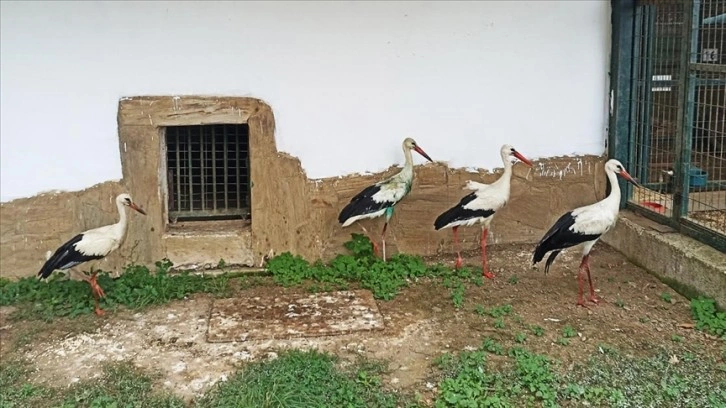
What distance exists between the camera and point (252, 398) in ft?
13.3

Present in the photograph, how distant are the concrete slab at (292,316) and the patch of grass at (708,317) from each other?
2.06 meters

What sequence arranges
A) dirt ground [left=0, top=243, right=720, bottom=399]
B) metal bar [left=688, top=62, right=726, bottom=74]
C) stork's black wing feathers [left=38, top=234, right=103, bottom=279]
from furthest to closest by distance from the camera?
stork's black wing feathers [left=38, top=234, right=103, bottom=279] → metal bar [left=688, top=62, right=726, bottom=74] → dirt ground [left=0, top=243, right=720, bottom=399]

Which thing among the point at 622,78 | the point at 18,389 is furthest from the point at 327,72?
the point at 18,389

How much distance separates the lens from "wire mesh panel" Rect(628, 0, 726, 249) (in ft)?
18.0

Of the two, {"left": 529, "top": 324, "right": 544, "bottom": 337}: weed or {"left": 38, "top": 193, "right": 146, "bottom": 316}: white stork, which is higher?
→ {"left": 38, "top": 193, "right": 146, "bottom": 316}: white stork

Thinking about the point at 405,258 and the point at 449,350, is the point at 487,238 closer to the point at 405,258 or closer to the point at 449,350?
the point at 405,258

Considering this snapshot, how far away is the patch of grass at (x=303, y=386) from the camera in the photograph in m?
4.02

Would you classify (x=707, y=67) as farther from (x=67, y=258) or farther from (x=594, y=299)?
(x=67, y=258)

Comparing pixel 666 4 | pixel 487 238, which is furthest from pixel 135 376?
pixel 666 4

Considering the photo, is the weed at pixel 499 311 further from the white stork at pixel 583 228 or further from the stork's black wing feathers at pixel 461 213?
the stork's black wing feathers at pixel 461 213

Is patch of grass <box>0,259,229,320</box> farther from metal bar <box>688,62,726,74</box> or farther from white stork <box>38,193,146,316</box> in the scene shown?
metal bar <box>688,62,726,74</box>

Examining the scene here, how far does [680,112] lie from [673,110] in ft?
1.36

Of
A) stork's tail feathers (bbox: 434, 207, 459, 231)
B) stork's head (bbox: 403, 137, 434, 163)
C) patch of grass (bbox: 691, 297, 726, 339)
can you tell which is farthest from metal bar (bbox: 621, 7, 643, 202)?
stork's head (bbox: 403, 137, 434, 163)

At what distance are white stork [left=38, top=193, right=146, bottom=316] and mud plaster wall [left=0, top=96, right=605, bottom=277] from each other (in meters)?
0.43
